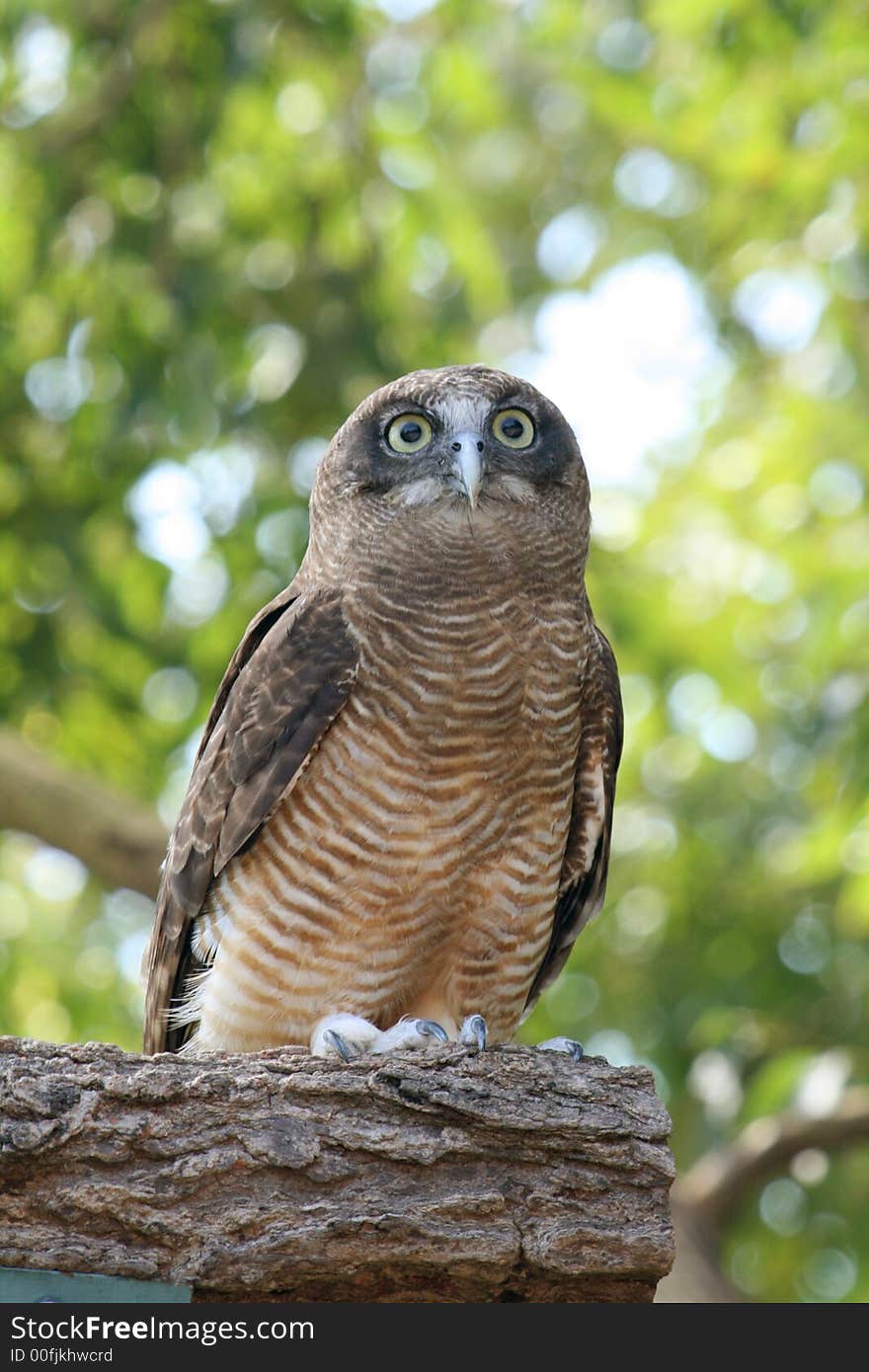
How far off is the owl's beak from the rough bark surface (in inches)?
60.9

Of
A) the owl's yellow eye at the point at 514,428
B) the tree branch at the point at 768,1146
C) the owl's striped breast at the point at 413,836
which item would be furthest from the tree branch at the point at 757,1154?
the owl's yellow eye at the point at 514,428

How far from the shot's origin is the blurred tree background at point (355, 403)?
7270mm

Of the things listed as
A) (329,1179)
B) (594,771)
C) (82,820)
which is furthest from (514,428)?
(82,820)

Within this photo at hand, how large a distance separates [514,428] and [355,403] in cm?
302

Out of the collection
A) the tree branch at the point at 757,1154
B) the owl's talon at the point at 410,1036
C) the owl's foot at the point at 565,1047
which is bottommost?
the owl's foot at the point at 565,1047

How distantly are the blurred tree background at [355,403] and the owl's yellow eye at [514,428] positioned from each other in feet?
7.06

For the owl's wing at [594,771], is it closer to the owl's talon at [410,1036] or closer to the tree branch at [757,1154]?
the owl's talon at [410,1036]

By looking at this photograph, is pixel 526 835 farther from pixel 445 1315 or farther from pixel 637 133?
pixel 637 133

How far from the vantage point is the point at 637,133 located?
1098 centimetres

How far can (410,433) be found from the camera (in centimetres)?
431

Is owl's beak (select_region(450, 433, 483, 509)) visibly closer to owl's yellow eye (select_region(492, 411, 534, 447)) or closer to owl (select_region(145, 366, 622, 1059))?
owl (select_region(145, 366, 622, 1059))

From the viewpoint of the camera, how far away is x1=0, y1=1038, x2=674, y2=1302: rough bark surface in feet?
9.70

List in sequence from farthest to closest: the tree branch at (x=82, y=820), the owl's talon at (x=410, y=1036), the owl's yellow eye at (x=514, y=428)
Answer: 1. the tree branch at (x=82, y=820)
2. the owl's yellow eye at (x=514, y=428)
3. the owl's talon at (x=410, y=1036)

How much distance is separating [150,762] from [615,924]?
8.59 feet
